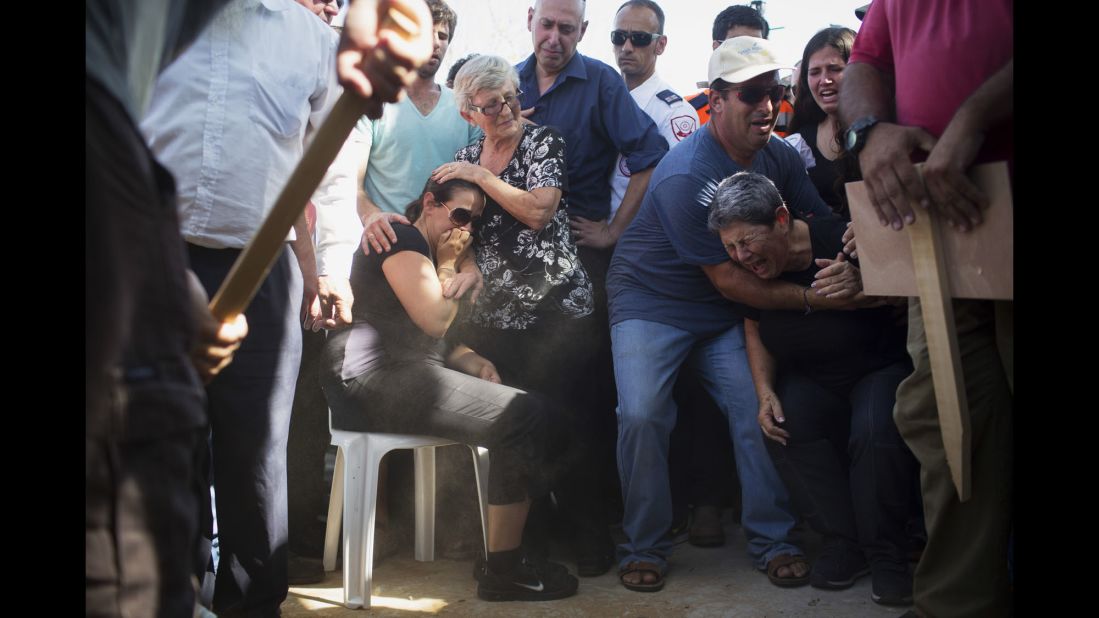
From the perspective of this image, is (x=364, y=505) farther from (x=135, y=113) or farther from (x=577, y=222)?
(x=135, y=113)

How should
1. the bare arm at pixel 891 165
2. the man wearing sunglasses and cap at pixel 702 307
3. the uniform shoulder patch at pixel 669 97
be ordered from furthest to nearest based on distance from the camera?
the uniform shoulder patch at pixel 669 97
the man wearing sunglasses and cap at pixel 702 307
the bare arm at pixel 891 165

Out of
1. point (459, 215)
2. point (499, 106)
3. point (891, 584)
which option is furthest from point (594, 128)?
point (891, 584)

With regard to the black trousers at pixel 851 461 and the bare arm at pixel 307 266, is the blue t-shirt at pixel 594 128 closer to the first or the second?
the black trousers at pixel 851 461

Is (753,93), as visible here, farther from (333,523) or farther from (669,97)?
(333,523)

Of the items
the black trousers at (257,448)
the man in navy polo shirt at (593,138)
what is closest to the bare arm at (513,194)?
the man in navy polo shirt at (593,138)

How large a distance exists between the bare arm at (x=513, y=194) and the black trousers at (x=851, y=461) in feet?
3.49

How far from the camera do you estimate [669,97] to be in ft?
15.4

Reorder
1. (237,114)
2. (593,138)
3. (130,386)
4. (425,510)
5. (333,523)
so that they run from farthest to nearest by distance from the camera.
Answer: (593,138) → (425,510) → (333,523) → (237,114) → (130,386)

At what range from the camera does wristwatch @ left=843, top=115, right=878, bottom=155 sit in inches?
93.5

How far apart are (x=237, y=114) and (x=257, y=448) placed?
0.90 meters

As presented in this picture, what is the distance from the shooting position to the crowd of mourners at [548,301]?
1.35 m

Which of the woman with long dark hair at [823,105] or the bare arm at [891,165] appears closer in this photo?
the bare arm at [891,165]
